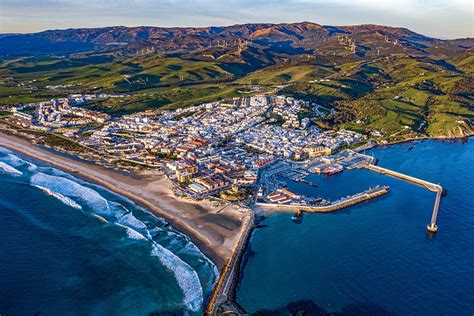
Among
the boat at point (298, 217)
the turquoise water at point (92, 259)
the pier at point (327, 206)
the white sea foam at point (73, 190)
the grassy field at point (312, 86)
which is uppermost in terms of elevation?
the grassy field at point (312, 86)

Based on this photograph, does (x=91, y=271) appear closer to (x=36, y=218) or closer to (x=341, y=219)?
(x=36, y=218)

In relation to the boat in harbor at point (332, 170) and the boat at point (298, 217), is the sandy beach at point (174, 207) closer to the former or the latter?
the boat at point (298, 217)

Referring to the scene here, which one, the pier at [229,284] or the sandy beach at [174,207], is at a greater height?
the sandy beach at [174,207]

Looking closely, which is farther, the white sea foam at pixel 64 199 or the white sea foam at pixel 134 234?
the white sea foam at pixel 64 199

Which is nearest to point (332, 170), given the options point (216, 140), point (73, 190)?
point (216, 140)

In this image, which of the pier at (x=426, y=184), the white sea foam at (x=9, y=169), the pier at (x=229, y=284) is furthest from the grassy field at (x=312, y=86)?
the pier at (x=229, y=284)

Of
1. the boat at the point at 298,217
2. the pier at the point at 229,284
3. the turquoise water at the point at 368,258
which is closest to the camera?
the pier at the point at 229,284
